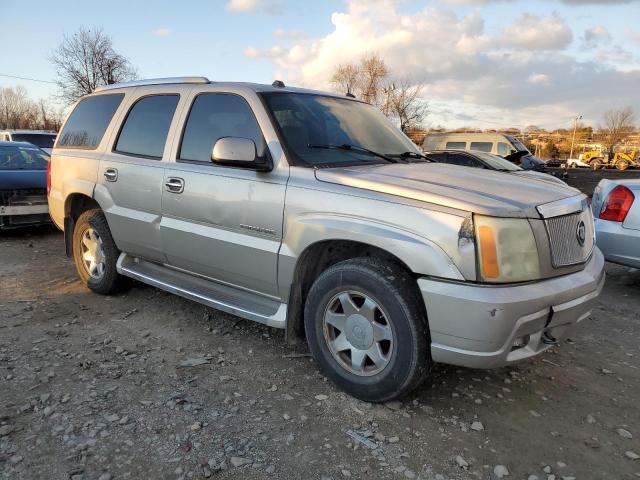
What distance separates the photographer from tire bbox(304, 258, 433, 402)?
265 centimetres

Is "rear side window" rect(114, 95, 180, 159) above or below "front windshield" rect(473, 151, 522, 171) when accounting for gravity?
above

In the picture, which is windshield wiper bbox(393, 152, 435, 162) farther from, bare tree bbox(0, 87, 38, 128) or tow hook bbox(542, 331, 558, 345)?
bare tree bbox(0, 87, 38, 128)

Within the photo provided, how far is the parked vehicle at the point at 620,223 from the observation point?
4.63 metres

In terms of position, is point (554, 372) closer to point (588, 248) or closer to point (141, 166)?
point (588, 248)

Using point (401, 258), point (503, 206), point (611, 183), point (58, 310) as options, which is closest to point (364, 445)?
point (401, 258)

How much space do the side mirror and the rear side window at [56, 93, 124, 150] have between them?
1897 mm

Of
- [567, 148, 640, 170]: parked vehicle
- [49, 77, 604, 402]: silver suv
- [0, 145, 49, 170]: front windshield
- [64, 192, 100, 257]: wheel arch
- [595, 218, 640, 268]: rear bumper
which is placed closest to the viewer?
[49, 77, 604, 402]: silver suv

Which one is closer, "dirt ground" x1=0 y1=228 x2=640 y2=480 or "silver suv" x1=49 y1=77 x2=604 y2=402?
"dirt ground" x1=0 y1=228 x2=640 y2=480

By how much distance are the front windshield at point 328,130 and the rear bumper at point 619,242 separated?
7.14 ft

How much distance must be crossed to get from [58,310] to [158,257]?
44.1 inches

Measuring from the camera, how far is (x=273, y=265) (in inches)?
125

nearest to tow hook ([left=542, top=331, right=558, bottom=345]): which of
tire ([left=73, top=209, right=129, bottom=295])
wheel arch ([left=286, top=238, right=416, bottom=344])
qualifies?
wheel arch ([left=286, top=238, right=416, bottom=344])

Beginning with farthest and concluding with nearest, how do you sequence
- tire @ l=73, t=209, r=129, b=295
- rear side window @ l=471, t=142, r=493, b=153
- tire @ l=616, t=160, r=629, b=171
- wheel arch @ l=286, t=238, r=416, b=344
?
tire @ l=616, t=160, r=629, b=171
rear side window @ l=471, t=142, r=493, b=153
tire @ l=73, t=209, r=129, b=295
wheel arch @ l=286, t=238, r=416, b=344

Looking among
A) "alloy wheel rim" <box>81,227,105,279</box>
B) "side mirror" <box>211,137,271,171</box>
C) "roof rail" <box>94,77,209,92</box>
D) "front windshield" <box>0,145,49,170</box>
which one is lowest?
"alloy wheel rim" <box>81,227,105,279</box>
